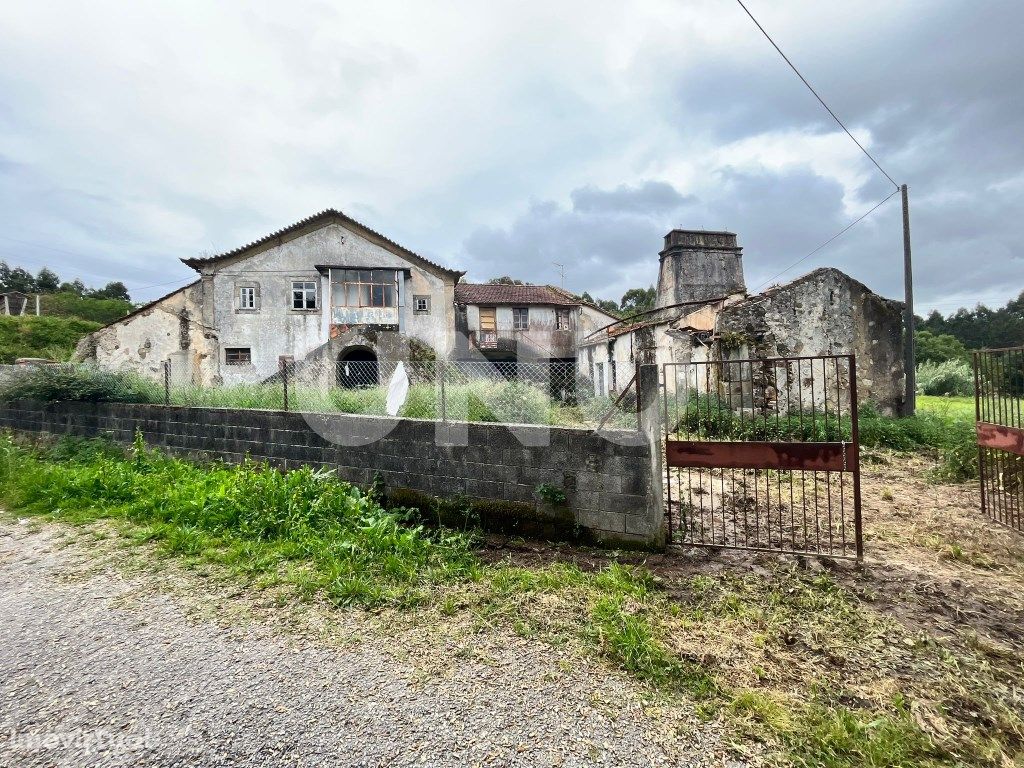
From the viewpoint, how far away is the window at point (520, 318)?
2844cm

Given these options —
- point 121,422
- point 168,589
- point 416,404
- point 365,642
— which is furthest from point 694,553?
point 121,422

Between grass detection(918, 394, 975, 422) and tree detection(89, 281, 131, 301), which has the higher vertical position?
tree detection(89, 281, 131, 301)

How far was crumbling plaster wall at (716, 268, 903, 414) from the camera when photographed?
11.2m

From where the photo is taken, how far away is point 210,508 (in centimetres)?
499

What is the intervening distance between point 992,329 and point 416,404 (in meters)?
61.5

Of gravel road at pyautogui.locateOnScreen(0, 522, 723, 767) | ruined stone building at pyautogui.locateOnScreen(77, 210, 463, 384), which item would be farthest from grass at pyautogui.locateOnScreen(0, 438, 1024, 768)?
ruined stone building at pyautogui.locateOnScreen(77, 210, 463, 384)

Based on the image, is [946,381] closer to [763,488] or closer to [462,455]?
[763,488]

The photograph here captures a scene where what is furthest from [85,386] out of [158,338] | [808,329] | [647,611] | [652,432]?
[808,329]

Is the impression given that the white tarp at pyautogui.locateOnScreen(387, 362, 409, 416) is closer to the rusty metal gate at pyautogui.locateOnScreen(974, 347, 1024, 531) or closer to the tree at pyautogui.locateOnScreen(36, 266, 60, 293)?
the rusty metal gate at pyautogui.locateOnScreen(974, 347, 1024, 531)

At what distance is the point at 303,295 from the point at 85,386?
1552cm

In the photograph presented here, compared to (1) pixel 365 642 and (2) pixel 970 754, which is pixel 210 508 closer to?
(1) pixel 365 642

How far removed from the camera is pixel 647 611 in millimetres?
3197

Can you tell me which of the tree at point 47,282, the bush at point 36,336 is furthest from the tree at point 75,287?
the bush at point 36,336

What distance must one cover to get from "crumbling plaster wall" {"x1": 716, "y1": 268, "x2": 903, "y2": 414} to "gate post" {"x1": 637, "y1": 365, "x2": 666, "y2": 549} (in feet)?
27.3
